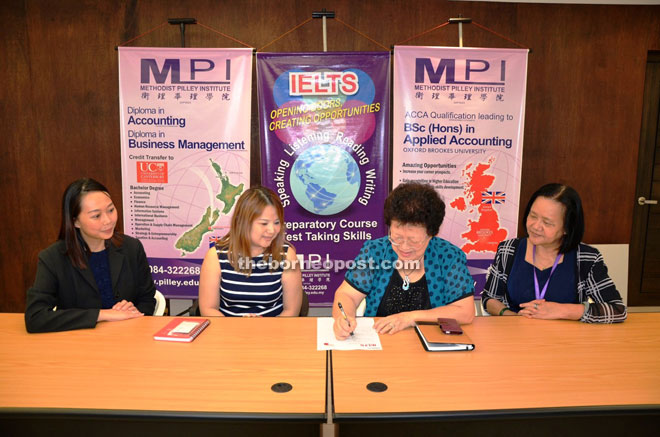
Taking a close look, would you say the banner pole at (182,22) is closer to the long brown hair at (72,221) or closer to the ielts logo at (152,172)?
the ielts logo at (152,172)

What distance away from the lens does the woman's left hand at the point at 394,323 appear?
1.96 metres

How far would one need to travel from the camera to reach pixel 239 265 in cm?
236

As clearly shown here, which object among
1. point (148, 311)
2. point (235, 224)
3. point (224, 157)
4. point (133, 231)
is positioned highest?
point (224, 157)

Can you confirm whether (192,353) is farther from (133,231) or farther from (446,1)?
(446,1)

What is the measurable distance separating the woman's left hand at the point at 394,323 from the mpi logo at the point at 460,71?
2.32 m

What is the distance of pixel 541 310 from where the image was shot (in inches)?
83.1

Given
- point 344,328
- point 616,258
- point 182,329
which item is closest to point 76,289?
point 182,329

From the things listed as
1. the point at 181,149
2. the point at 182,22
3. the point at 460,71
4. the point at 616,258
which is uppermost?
the point at 182,22

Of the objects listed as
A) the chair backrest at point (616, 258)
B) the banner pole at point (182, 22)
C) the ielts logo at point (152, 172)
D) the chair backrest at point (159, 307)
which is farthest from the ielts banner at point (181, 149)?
the chair backrest at point (616, 258)

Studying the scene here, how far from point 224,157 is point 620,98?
12.3ft

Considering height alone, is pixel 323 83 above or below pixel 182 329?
above

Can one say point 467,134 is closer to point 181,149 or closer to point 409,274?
point 409,274

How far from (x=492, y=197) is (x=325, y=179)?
145 centimetres

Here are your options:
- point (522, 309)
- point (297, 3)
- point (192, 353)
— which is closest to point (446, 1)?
point (297, 3)
